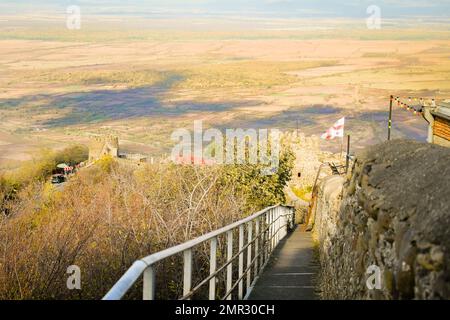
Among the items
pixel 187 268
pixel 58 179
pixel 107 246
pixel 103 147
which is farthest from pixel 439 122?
pixel 103 147

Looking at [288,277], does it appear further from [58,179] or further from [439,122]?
[58,179]

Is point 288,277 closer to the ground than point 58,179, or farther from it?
farther from it

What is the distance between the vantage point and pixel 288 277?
39.3 feet

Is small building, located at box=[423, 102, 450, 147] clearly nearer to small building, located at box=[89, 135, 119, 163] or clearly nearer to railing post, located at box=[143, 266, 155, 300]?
railing post, located at box=[143, 266, 155, 300]

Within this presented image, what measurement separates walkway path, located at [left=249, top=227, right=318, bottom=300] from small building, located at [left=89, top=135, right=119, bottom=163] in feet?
238

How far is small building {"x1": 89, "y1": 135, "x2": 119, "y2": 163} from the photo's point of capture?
3521 inches

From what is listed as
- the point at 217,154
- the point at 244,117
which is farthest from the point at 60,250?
the point at 244,117

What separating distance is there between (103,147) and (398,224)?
88.2 m

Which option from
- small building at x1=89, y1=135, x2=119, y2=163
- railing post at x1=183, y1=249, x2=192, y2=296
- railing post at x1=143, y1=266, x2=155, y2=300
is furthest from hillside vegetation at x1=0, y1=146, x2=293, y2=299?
small building at x1=89, y1=135, x2=119, y2=163

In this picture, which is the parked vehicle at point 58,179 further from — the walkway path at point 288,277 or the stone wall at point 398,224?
the stone wall at point 398,224

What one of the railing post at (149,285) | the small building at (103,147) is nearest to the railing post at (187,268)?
the railing post at (149,285)

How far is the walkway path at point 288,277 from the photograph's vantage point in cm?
999
